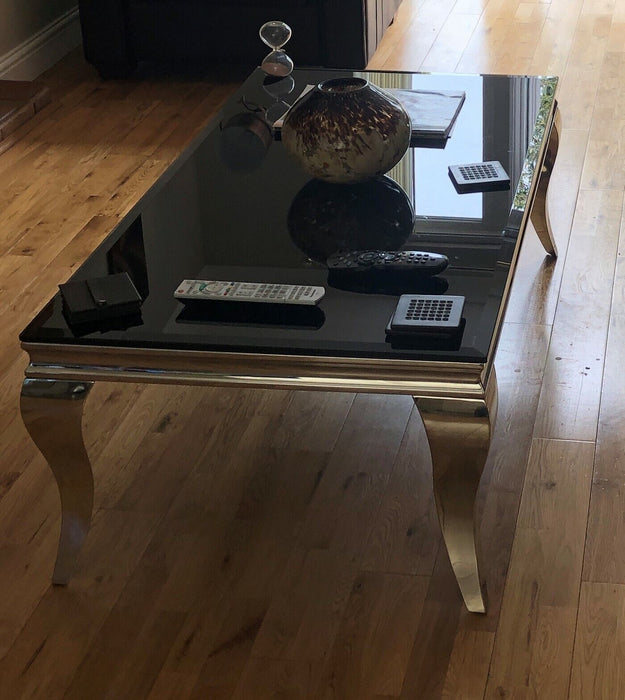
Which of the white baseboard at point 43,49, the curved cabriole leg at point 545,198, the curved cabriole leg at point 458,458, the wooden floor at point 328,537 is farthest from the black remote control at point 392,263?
the white baseboard at point 43,49

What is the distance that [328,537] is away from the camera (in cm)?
191

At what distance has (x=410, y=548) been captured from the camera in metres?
1.88

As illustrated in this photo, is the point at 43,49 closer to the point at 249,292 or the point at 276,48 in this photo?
the point at 276,48

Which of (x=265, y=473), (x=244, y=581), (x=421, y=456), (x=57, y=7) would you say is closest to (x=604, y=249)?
(x=421, y=456)

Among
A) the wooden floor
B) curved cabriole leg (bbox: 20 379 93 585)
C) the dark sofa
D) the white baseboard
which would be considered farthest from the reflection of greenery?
the white baseboard

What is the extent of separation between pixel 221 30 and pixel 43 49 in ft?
2.88

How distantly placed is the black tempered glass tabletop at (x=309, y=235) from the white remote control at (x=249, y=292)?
0.01 metres

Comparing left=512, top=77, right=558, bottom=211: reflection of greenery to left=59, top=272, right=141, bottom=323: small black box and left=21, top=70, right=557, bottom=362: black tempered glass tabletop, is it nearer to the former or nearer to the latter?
left=21, top=70, right=557, bottom=362: black tempered glass tabletop

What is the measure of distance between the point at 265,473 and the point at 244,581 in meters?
0.31

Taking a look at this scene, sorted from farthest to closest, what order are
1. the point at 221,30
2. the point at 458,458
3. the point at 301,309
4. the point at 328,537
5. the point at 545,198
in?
the point at 221,30, the point at 545,198, the point at 328,537, the point at 301,309, the point at 458,458

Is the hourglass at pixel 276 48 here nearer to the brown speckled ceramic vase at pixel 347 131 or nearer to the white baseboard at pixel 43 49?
the brown speckled ceramic vase at pixel 347 131

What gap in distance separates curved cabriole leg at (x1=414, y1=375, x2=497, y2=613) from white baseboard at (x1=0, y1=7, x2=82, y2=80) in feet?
10.4

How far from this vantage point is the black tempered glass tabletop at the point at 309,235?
5.35 ft

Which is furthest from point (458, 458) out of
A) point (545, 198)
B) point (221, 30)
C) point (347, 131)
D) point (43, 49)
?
point (43, 49)
